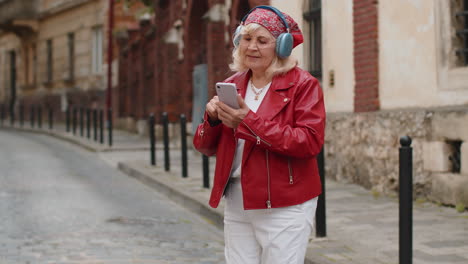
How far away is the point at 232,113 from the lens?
10.1 ft

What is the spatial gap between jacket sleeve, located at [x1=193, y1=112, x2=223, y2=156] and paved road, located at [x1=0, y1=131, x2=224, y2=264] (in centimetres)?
279

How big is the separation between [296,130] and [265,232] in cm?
50

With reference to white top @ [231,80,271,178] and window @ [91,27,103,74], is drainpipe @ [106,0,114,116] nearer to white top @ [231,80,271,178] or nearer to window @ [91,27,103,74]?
window @ [91,27,103,74]

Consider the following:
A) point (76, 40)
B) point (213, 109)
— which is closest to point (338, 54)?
point (213, 109)

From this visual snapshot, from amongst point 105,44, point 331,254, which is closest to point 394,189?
point 331,254

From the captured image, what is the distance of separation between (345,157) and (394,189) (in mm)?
1351

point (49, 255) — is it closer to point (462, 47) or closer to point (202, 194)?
point (202, 194)

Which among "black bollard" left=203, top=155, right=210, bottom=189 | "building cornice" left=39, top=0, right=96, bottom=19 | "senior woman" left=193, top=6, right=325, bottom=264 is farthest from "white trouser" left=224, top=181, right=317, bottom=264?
"building cornice" left=39, top=0, right=96, bottom=19

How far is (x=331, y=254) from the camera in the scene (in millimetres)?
5570

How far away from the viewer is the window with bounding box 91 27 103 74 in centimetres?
3020

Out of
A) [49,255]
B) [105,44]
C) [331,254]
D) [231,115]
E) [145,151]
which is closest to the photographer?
[231,115]

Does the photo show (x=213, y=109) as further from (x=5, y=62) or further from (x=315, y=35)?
(x=5, y=62)

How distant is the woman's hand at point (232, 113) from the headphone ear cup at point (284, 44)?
312 mm

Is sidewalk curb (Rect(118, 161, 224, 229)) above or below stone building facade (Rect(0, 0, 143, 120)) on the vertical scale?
below
